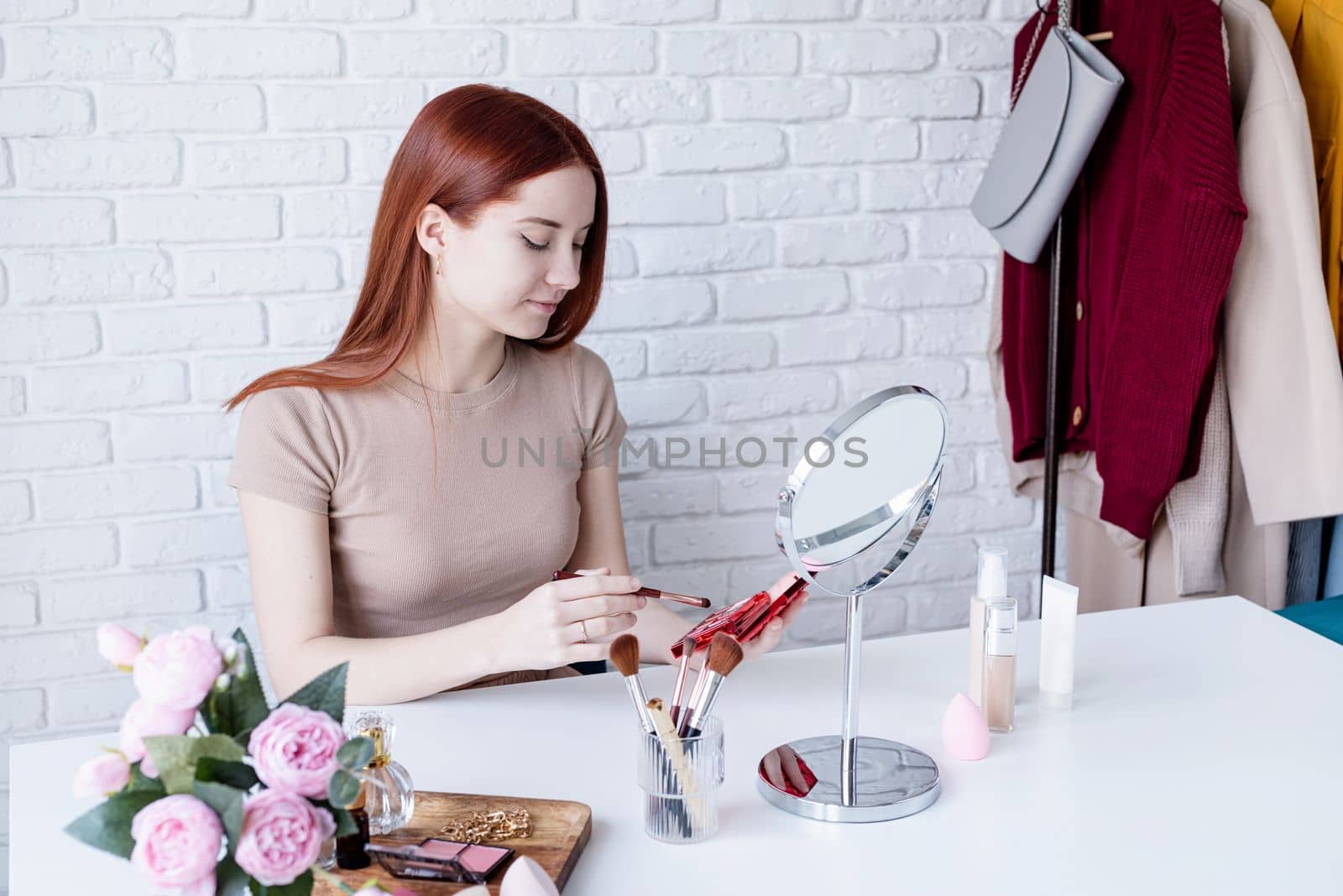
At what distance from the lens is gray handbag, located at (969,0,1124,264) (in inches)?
73.1

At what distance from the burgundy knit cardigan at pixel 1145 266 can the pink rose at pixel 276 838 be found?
1502 mm

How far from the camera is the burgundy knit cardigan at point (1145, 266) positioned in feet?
5.79

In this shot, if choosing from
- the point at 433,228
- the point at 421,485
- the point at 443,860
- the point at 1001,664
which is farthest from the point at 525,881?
the point at 433,228

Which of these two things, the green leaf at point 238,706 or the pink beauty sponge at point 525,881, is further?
the pink beauty sponge at point 525,881

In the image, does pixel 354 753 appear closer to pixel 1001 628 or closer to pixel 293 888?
pixel 293 888

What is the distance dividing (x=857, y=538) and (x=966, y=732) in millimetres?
246

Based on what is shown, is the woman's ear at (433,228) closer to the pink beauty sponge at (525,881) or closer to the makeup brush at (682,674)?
the makeup brush at (682,674)

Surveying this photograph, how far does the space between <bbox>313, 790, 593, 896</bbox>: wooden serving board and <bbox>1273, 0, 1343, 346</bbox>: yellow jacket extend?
1424 millimetres

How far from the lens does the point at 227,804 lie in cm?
68

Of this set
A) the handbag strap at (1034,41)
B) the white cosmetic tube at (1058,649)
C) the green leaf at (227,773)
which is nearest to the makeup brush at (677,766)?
the green leaf at (227,773)

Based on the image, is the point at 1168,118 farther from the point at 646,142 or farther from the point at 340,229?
the point at 340,229

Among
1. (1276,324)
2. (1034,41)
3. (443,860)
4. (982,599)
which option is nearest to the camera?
(443,860)

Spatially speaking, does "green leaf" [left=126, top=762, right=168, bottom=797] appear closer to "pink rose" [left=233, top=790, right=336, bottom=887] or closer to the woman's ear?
"pink rose" [left=233, top=790, right=336, bottom=887]

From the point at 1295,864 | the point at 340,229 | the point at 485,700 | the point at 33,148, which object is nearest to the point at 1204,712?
the point at 1295,864
